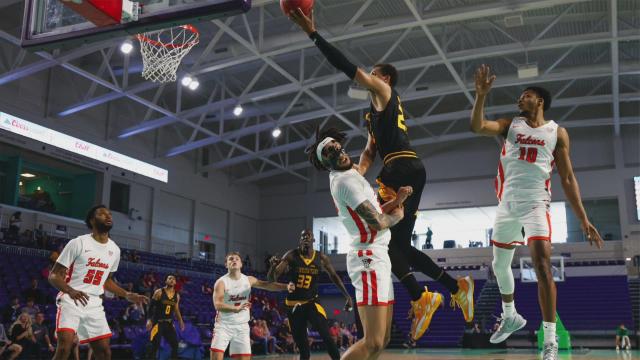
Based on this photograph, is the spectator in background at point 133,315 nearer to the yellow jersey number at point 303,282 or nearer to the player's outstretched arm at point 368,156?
the yellow jersey number at point 303,282

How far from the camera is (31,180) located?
25500 millimetres

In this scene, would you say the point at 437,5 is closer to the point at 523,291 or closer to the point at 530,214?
the point at 523,291

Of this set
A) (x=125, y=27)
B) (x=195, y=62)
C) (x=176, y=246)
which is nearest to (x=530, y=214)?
(x=125, y=27)

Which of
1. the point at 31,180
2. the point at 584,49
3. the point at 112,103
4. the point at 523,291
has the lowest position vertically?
the point at 523,291

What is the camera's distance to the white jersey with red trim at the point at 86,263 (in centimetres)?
639

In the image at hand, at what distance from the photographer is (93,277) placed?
6512mm

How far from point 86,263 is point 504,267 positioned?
4245 mm

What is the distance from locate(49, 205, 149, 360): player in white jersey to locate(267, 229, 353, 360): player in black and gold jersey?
3.06 meters

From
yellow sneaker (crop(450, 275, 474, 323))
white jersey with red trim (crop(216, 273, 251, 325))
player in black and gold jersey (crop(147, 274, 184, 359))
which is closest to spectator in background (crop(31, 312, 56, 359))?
player in black and gold jersey (crop(147, 274, 184, 359))

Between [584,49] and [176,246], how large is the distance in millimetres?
19894

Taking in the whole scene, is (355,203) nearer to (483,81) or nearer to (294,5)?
(483,81)

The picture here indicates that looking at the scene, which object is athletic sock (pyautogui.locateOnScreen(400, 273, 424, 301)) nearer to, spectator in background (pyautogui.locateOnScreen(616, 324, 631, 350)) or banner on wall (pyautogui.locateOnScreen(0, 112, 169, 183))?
banner on wall (pyautogui.locateOnScreen(0, 112, 169, 183))

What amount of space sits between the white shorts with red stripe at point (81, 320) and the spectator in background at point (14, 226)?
13.8 m

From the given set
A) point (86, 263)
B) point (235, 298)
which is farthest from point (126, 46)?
point (86, 263)
